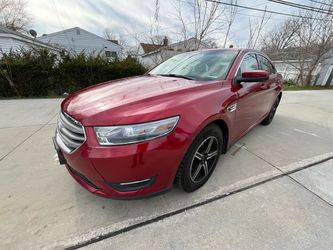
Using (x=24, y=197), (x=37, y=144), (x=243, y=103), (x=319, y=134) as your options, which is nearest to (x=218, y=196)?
(x=243, y=103)

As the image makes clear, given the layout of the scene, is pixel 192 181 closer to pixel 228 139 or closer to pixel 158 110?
pixel 228 139

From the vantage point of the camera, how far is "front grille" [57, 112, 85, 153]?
142 cm

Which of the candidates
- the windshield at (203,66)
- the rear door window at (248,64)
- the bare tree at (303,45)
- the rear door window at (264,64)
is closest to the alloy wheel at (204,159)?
the windshield at (203,66)

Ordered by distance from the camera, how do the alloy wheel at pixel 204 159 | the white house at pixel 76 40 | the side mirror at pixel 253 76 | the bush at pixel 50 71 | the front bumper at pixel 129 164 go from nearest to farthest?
the front bumper at pixel 129 164 < the alloy wheel at pixel 204 159 < the side mirror at pixel 253 76 < the bush at pixel 50 71 < the white house at pixel 76 40

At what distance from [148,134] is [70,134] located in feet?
2.29

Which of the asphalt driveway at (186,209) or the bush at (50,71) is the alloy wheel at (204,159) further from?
the bush at (50,71)

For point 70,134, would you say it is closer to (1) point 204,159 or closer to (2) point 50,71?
(1) point 204,159

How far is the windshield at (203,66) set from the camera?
222 centimetres

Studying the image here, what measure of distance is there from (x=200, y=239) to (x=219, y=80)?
1581 millimetres

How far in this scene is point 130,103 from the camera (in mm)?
1492

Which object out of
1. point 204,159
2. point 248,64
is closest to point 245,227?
point 204,159

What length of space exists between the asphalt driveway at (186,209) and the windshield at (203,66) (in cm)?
122

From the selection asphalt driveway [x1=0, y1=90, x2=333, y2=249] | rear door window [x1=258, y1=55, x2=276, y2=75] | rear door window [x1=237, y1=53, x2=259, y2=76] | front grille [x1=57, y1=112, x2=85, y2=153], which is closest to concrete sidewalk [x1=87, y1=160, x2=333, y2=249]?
asphalt driveway [x1=0, y1=90, x2=333, y2=249]

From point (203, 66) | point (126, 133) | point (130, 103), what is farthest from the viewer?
point (203, 66)
